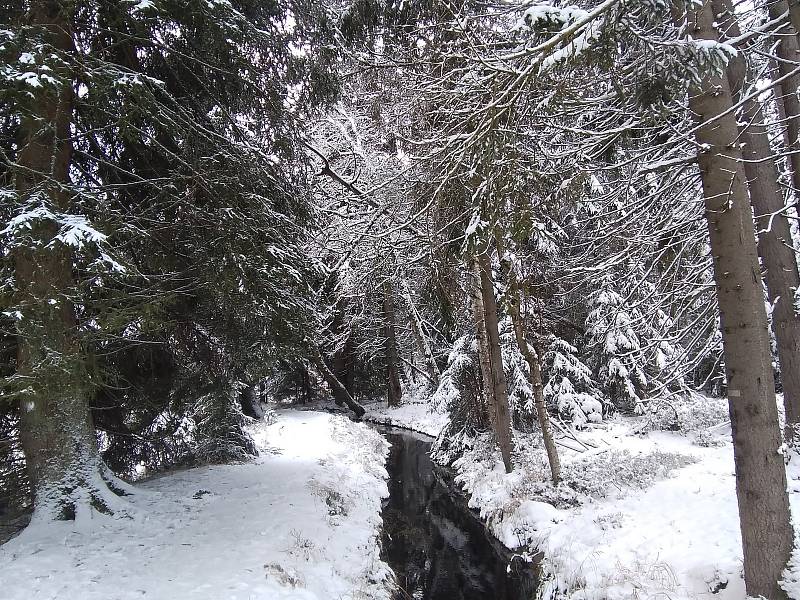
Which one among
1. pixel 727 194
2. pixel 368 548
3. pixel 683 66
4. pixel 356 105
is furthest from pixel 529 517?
pixel 356 105

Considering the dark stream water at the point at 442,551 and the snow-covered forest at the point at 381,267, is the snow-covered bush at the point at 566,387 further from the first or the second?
the dark stream water at the point at 442,551

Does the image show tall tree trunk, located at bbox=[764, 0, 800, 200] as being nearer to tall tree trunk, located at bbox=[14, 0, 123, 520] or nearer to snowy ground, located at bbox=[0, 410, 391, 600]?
snowy ground, located at bbox=[0, 410, 391, 600]

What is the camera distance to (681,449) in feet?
31.3

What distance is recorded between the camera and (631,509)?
278 inches

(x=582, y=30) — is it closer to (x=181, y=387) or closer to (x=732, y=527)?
(x=732, y=527)

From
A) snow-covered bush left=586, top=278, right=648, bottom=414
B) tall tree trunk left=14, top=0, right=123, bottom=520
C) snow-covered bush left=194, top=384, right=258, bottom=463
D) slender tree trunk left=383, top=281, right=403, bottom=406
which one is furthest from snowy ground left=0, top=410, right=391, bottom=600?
slender tree trunk left=383, top=281, right=403, bottom=406

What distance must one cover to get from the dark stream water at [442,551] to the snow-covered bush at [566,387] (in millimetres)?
3472

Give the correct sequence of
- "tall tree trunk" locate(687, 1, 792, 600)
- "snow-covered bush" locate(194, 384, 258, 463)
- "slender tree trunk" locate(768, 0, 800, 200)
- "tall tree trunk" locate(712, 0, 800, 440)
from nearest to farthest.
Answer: "tall tree trunk" locate(687, 1, 792, 600) → "slender tree trunk" locate(768, 0, 800, 200) → "tall tree trunk" locate(712, 0, 800, 440) → "snow-covered bush" locate(194, 384, 258, 463)

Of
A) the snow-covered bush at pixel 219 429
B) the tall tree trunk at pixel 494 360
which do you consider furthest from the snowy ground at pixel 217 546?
the tall tree trunk at pixel 494 360

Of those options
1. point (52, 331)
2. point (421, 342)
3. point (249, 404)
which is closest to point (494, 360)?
point (52, 331)

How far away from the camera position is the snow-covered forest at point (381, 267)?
4156 millimetres

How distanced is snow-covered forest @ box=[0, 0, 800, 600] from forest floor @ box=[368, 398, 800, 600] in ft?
0.19

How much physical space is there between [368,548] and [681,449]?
22.0ft

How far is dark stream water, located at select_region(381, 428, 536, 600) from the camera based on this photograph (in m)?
6.92
